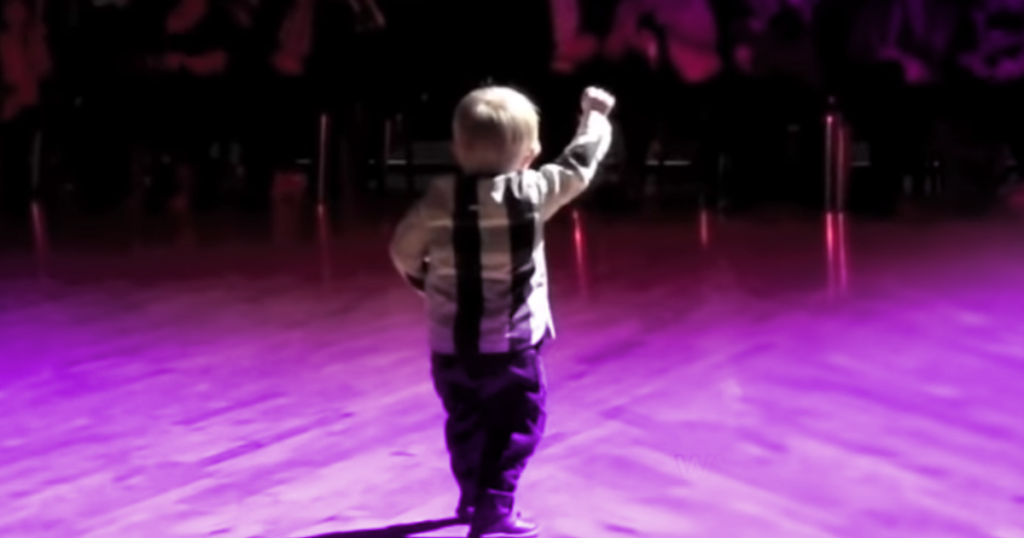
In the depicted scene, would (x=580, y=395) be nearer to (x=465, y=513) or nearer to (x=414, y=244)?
(x=465, y=513)

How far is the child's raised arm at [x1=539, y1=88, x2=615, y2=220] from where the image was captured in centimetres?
240

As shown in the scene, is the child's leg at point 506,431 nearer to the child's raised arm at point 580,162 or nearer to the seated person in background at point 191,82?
the child's raised arm at point 580,162

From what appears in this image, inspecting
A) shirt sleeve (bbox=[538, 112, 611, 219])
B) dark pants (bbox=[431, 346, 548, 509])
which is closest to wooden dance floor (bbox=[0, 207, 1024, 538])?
dark pants (bbox=[431, 346, 548, 509])

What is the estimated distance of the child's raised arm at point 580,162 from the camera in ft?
7.88

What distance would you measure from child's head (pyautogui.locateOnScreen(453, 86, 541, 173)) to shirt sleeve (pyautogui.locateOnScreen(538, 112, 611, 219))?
0.07m

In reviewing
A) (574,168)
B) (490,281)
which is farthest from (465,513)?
(574,168)

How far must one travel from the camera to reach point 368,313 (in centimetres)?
414

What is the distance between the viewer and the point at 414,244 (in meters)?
2.38

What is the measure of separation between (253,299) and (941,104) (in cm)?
281

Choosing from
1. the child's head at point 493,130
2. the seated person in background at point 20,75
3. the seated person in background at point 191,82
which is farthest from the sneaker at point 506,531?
the seated person in background at point 20,75

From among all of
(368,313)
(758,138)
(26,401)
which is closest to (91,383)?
(26,401)

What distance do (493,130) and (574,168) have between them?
19 centimetres

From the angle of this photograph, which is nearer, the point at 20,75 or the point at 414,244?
the point at 414,244

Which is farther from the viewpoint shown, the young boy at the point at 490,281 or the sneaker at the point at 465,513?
the sneaker at the point at 465,513
